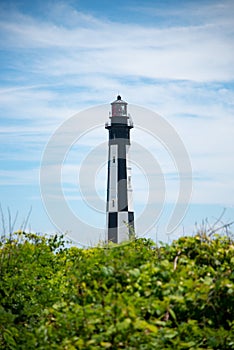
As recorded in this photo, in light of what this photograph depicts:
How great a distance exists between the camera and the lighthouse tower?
24.6 metres

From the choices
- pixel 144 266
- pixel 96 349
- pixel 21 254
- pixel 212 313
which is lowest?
pixel 96 349

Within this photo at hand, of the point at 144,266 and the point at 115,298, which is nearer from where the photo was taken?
the point at 115,298

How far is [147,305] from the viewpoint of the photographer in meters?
4.04

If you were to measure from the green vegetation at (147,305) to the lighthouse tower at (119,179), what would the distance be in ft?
63.3

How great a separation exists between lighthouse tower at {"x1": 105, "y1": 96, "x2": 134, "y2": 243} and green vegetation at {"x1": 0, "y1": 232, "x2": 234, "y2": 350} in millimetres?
19305

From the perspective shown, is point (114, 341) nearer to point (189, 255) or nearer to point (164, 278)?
point (164, 278)

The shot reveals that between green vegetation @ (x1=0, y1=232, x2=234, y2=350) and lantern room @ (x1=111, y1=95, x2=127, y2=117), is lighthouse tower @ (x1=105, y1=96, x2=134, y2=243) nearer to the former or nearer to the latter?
lantern room @ (x1=111, y1=95, x2=127, y2=117)

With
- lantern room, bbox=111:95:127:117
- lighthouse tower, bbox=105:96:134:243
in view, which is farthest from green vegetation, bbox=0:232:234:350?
lantern room, bbox=111:95:127:117

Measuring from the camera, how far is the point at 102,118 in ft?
86.5

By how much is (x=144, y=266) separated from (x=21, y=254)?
244 centimetres

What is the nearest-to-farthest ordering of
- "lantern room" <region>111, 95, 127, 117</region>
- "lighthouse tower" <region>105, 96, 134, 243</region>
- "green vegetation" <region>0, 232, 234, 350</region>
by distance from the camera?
"green vegetation" <region>0, 232, 234, 350</region> < "lighthouse tower" <region>105, 96, 134, 243</region> < "lantern room" <region>111, 95, 127, 117</region>

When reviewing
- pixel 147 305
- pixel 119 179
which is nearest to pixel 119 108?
pixel 119 179

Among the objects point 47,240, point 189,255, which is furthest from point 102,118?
point 189,255

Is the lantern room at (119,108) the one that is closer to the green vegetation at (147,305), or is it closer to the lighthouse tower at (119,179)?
the lighthouse tower at (119,179)
